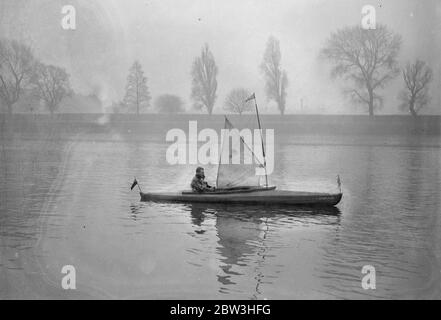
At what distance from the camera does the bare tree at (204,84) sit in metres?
48.6

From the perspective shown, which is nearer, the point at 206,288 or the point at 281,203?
the point at 206,288

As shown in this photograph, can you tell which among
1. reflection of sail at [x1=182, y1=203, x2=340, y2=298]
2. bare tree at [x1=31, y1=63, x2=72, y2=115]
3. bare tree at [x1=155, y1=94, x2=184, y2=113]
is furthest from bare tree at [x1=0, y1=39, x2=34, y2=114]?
bare tree at [x1=155, y1=94, x2=184, y2=113]

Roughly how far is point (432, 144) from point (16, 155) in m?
37.4

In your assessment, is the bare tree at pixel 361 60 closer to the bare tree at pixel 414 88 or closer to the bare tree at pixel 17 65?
the bare tree at pixel 414 88

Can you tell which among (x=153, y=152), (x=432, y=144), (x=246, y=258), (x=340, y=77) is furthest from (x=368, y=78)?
(x=246, y=258)

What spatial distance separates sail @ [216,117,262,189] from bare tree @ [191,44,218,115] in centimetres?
2690

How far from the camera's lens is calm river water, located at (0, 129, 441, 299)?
11.0 meters

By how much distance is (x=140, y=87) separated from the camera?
4703 centimetres

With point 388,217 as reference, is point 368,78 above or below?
above

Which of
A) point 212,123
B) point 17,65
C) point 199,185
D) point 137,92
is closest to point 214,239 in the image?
point 199,185

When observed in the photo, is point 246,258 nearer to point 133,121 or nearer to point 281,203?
point 281,203

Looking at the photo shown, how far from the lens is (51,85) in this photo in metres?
36.9

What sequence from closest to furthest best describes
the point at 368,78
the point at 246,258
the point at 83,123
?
the point at 246,258, the point at 368,78, the point at 83,123

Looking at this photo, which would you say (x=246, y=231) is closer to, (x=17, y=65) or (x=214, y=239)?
(x=214, y=239)
